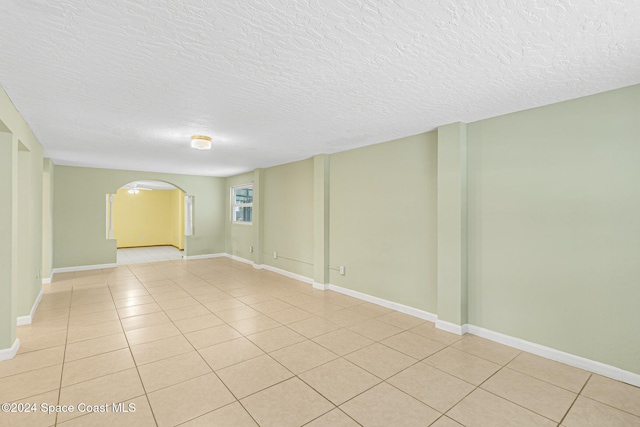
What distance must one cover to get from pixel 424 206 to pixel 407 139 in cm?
91

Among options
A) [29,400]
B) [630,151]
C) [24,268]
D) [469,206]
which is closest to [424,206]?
[469,206]

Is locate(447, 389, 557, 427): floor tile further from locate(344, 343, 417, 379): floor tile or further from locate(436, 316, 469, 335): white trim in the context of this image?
locate(436, 316, 469, 335): white trim

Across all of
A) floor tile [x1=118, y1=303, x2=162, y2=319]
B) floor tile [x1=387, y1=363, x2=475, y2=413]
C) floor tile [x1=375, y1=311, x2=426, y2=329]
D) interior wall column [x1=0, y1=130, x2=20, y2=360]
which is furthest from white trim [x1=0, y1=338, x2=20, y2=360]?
floor tile [x1=375, y1=311, x2=426, y2=329]

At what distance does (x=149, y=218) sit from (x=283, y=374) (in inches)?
416

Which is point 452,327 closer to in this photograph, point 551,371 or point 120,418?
point 551,371

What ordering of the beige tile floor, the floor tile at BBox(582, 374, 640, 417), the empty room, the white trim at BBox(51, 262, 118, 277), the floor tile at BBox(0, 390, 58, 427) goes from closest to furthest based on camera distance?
the empty room < the floor tile at BBox(0, 390, 58, 427) < the beige tile floor < the floor tile at BBox(582, 374, 640, 417) < the white trim at BBox(51, 262, 118, 277)

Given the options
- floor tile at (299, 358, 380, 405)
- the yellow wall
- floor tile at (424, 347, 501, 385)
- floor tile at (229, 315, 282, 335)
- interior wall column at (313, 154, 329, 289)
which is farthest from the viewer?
the yellow wall

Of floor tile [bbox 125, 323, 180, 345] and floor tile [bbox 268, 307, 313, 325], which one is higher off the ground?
floor tile [bbox 125, 323, 180, 345]

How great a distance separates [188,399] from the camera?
2.12 meters

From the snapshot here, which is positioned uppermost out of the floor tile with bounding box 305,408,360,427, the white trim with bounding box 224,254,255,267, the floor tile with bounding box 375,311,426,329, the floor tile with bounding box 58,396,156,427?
the white trim with bounding box 224,254,255,267

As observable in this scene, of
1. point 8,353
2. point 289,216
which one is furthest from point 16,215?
point 289,216

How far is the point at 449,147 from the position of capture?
3.34 metres

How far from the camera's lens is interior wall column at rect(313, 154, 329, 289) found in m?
5.06

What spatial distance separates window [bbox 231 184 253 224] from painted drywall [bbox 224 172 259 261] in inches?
4.8
